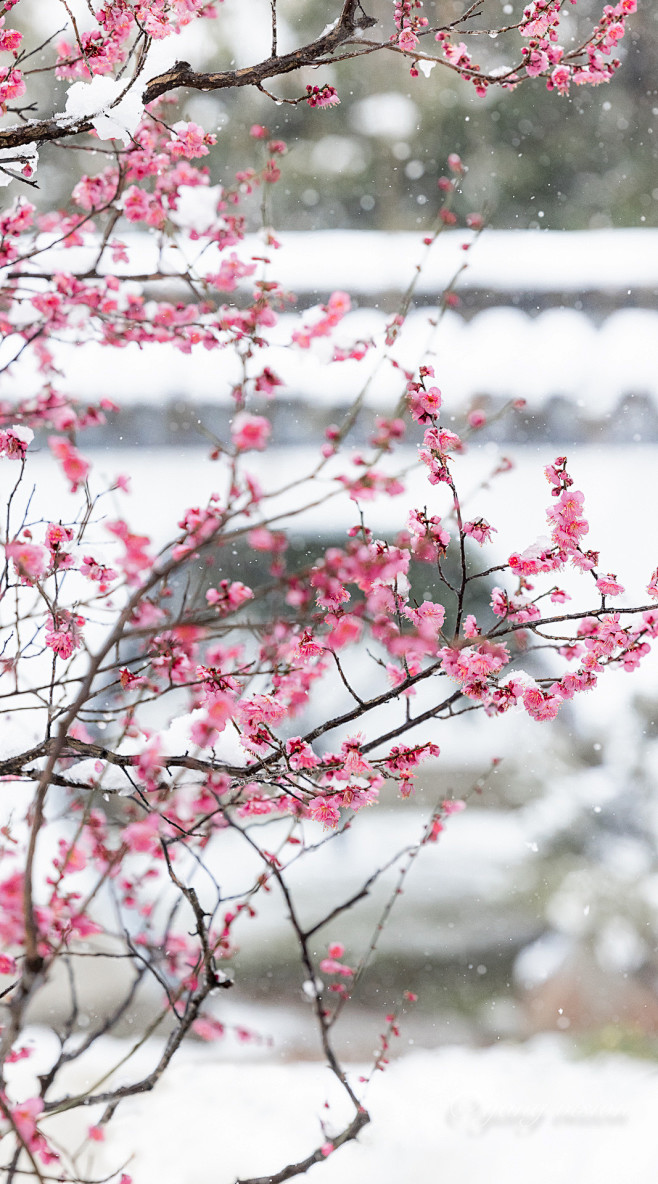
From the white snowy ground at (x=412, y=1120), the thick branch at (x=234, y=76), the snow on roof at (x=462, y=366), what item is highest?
the snow on roof at (x=462, y=366)

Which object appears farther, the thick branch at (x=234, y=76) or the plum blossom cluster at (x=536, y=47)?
the plum blossom cluster at (x=536, y=47)

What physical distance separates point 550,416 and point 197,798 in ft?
7.46

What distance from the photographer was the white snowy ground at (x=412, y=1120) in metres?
2.09

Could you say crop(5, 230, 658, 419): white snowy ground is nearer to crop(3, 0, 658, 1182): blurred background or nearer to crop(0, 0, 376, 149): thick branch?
crop(3, 0, 658, 1182): blurred background

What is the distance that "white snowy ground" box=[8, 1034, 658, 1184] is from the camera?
2.09 meters

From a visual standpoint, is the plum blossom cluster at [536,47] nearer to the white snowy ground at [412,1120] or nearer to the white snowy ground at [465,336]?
the white snowy ground at [465,336]

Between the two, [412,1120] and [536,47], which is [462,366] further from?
[412,1120]

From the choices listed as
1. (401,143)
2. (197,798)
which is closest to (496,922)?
(197,798)

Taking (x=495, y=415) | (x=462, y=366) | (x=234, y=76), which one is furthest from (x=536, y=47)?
(x=462, y=366)

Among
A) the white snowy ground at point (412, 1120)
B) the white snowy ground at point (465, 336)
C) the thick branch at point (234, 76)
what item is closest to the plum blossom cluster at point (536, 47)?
the thick branch at point (234, 76)

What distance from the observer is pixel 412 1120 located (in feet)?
7.30

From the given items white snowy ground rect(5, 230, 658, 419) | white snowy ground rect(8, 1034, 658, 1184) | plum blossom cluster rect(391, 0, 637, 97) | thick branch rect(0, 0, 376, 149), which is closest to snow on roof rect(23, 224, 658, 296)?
white snowy ground rect(5, 230, 658, 419)

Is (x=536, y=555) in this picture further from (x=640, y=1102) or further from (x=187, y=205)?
(x=640, y=1102)

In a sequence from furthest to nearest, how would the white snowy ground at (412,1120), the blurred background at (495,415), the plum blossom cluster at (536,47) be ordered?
the blurred background at (495,415) < the white snowy ground at (412,1120) < the plum blossom cluster at (536,47)
